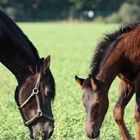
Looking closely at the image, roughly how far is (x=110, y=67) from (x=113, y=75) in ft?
0.44

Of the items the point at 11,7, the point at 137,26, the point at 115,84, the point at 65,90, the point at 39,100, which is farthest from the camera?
the point at 11,7

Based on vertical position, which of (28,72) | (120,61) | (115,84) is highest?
(28,72)

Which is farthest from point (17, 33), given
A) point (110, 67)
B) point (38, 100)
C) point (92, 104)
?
point (110, 67)

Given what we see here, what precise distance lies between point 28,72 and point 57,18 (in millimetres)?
75910

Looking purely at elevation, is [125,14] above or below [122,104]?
below

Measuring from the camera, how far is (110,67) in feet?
24.6

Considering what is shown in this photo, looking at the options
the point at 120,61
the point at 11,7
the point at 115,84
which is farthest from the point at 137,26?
the point at 11,7

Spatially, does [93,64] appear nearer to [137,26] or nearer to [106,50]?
[106,50]

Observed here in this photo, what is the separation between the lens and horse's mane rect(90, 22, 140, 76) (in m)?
7.44

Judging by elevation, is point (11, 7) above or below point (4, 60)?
below

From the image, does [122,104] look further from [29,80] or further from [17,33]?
[17,33]

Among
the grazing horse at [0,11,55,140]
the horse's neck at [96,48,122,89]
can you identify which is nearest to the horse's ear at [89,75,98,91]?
the horse's neck at [96,48,122,89]

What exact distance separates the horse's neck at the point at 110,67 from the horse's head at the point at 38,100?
1.42 m

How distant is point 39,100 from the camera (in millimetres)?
6117
